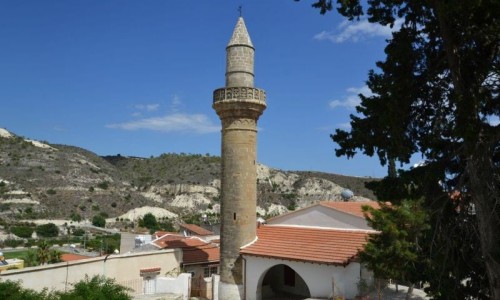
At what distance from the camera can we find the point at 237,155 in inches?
896

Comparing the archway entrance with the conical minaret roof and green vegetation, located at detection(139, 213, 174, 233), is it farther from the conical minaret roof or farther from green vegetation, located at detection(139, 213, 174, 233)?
green vegetation, located at detection(139, 213, 174, 233)

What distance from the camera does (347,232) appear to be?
22188 mm

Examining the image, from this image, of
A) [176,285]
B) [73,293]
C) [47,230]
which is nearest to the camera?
[73,293]

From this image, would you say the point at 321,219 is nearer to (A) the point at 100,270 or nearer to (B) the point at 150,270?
(B) the point at 150,270

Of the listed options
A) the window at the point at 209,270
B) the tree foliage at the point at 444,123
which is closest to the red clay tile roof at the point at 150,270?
the window at the point at 209,270

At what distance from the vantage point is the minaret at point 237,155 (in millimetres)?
22609

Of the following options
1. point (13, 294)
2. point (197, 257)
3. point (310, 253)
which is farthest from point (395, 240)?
point (197, 257)

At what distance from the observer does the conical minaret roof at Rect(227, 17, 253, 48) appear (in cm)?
2336

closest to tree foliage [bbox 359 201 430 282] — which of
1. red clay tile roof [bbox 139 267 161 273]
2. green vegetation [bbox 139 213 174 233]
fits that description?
red clay tile roof [bbox 139 267 161 273]

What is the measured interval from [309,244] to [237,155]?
18.6ft

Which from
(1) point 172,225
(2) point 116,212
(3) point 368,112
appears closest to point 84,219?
(2) point 116,212

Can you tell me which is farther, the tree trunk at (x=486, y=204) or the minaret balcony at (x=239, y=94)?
the minaret balcony at (x=239, y=94)

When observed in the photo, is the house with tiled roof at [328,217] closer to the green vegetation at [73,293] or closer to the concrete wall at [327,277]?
the concrete wall at [327,277]

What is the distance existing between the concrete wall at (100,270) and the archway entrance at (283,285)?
17.4ft
